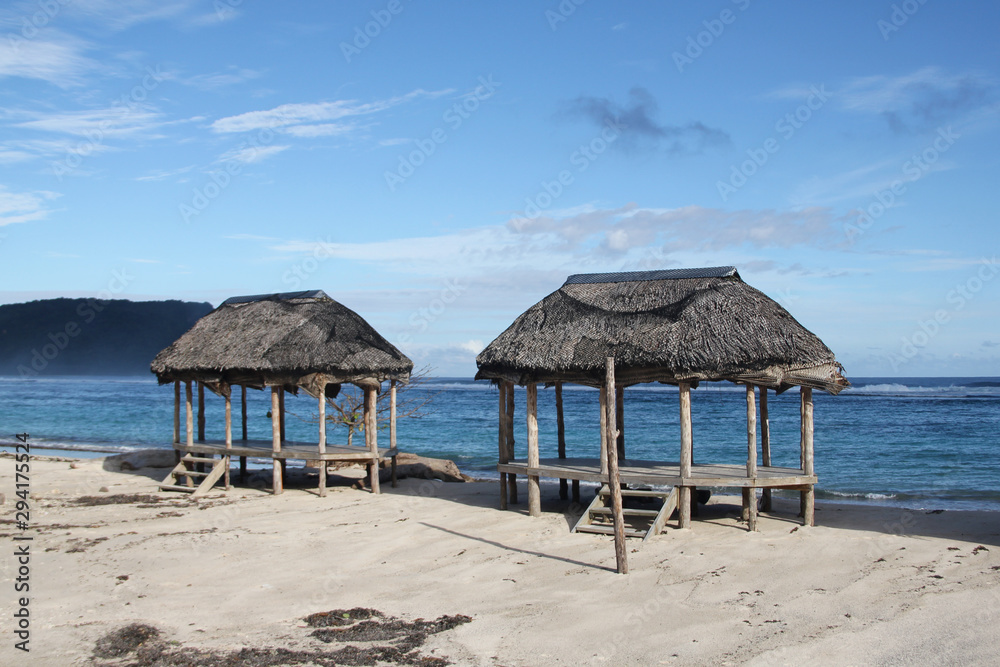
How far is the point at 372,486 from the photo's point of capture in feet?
53.5

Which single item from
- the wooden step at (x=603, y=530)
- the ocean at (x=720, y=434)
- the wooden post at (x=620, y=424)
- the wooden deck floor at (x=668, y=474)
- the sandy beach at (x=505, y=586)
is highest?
the wooden post at (x=620, y=424)

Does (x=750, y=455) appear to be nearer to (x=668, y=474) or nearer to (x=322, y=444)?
(x=668, y=474)

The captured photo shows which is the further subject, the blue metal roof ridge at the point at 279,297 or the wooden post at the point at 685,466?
the blue metal roof ridge at the point at 279,297

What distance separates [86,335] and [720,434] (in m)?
122

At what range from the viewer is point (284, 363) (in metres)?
15.9

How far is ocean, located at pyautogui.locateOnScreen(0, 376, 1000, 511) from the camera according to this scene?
20.6 meters

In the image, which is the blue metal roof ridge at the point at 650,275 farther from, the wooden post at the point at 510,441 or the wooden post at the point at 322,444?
the wooden post at the point at 322,444

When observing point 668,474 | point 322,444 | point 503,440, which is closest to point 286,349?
point 322,444

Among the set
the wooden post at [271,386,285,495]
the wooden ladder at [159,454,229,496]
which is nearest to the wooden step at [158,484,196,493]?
the wooden ladder at [159,454,229,496]

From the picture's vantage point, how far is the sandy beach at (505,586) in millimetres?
7586

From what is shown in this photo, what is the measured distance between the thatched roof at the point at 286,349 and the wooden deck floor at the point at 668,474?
3.82m

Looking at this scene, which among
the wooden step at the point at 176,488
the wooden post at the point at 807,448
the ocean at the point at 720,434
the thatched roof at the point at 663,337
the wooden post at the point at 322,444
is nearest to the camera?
the thatched roof at the point at 663,337

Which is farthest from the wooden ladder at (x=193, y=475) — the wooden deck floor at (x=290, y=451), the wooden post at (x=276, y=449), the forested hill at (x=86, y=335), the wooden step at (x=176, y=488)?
the forested hill at (x=86, y=335)

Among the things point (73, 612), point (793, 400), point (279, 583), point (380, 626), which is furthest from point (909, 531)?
point (793, 400)
